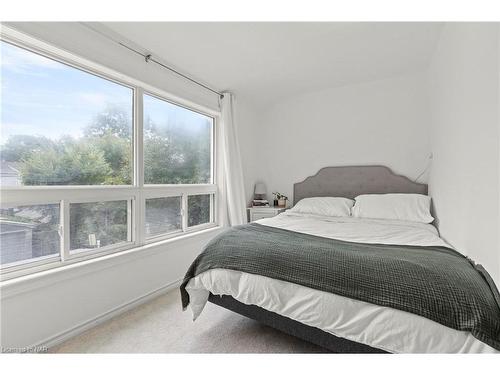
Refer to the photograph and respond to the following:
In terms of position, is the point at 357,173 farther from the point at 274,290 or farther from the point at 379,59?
the point at 274,290

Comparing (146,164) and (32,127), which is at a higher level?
(32,127)

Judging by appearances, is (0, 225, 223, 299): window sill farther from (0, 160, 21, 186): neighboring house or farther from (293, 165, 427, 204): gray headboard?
(293, 165, 427, 204): gray headboard

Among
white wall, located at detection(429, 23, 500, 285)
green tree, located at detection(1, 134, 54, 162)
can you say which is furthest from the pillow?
green tree, located at detection(1, 134, 54, 162)

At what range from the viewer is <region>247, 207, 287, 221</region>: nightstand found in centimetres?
356

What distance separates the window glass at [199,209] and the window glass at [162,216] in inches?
7.1

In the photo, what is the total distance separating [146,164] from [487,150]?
8.55ft

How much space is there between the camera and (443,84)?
2.15 m

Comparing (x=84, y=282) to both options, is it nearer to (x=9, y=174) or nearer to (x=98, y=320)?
(x=98, y=320)

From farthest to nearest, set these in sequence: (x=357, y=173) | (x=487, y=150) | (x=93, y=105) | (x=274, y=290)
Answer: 1. (x=357, y=173)
2. (x=93, y=105)
3. (x=274, y=290)
4. (x=487, y=150)

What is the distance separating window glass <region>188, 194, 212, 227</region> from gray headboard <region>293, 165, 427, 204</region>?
4.55ft

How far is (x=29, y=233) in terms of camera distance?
64.1 inches

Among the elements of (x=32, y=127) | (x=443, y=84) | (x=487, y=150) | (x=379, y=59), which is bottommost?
(x=487, y=150)

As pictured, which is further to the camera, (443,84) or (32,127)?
(443,84)

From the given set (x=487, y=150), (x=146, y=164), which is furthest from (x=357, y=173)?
(x=146, y=164)
